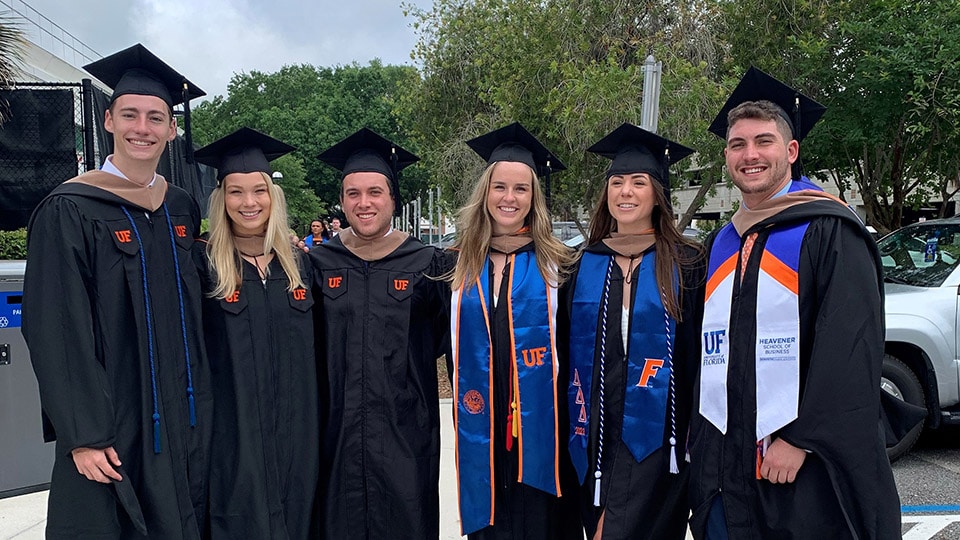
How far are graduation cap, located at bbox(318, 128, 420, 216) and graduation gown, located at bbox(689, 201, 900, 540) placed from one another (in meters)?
1.69

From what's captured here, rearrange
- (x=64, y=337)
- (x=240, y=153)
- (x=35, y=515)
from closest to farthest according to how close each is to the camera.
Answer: (x=64, y=337), (x=240, y=153), (x=35, y=515)

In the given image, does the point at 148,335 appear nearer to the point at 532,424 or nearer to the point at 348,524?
the point at 348,524

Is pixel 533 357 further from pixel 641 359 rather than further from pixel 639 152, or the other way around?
pixel 639 152

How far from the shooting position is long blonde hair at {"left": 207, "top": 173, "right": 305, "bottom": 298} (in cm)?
278

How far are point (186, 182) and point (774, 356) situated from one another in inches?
299

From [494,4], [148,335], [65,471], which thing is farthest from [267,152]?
[494,4]

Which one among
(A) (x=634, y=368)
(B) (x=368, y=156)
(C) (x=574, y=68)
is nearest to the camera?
(A) (x=634, y=368)

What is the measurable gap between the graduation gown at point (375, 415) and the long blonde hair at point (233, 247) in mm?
210

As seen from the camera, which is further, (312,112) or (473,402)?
(312,112)

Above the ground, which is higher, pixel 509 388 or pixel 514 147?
pixel 514 147

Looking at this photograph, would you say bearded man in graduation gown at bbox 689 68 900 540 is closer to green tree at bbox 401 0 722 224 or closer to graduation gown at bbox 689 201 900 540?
graduation gown at bbox 689 201 900 540

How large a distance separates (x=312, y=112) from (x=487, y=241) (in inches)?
1458

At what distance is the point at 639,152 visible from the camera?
308cm

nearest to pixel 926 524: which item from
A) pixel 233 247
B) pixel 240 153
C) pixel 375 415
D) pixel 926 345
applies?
pixel 926 345
